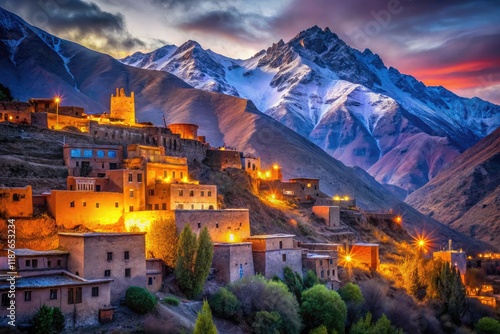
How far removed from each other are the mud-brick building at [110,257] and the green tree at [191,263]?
273 centimetres

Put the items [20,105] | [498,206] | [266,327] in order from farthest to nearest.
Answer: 1. [498,206]
2. [20,105]
3. [266,327]

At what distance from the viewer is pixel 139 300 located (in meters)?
29.9

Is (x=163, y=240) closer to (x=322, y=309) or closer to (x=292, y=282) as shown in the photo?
(x=292, y=282)

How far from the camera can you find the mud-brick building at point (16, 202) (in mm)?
32656

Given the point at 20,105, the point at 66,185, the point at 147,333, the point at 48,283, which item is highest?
the point at 20,105

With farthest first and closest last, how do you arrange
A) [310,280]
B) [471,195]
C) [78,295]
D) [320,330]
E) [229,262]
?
[471,195], [310,280], [320,330], [229,262], [78,295]

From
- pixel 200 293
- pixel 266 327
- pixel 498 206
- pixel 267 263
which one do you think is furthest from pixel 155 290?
pixel 498 206

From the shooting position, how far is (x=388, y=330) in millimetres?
42188

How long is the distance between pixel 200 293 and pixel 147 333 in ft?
22.2

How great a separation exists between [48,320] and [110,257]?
5.42 meters

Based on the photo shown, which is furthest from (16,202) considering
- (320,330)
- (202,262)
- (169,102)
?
(169,102)

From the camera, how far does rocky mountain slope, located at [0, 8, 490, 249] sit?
10574 cm

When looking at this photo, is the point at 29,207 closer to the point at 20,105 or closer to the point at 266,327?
the point at 266,327

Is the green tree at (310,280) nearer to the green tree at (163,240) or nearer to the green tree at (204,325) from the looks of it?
the green tree at (163,240)
